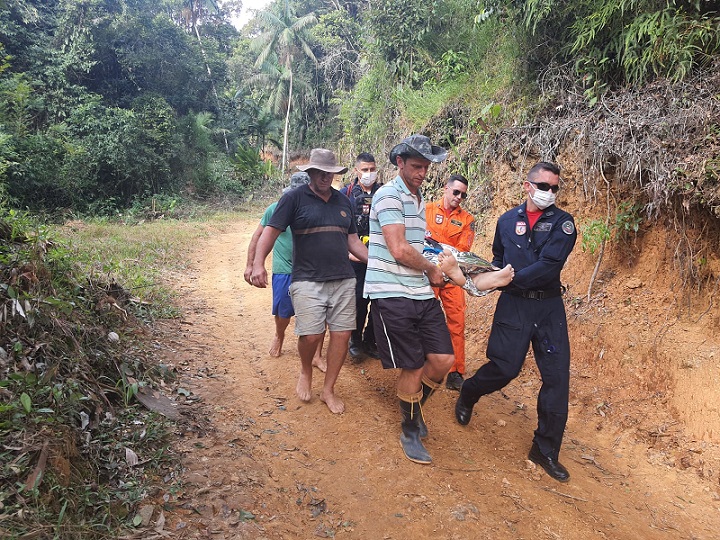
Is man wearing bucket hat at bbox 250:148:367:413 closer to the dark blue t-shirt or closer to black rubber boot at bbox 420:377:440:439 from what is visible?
the dark blue t-shirt

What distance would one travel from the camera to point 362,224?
509cm

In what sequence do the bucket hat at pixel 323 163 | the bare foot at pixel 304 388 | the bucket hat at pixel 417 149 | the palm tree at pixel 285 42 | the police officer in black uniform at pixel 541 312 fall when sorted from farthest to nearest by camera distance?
the palm tree at pixel 285 42, the bare foot at pixel 304 388, the bucket hat at pixel 323 163, the police officer in black uniform at pixel 541 312, the bucket hat at pixel 417 149

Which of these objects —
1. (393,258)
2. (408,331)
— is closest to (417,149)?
(393,258)

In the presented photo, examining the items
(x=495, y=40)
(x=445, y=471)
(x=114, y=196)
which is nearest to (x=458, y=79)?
(x=495, y=40)

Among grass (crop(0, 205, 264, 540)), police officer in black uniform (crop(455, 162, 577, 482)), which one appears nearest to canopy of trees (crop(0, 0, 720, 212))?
police officer in black uniform (crop(455, 162, 577, 482))

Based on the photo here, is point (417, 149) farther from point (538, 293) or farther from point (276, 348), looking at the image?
point (276, 348)

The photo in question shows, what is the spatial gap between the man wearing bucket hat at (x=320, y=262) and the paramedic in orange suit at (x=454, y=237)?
1109 millimetres

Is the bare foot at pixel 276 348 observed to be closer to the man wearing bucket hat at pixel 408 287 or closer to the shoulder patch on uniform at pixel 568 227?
the man wearing bucket hat at pixel 408 287

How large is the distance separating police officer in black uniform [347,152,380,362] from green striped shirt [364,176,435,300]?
161 cm

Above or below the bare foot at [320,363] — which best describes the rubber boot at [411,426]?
above

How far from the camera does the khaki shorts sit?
3770mm

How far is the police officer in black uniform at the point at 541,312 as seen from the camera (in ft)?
10.7

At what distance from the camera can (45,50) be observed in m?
16.4

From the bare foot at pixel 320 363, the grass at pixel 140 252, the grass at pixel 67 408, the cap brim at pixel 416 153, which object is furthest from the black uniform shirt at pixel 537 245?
the grass at pixel 140 252
